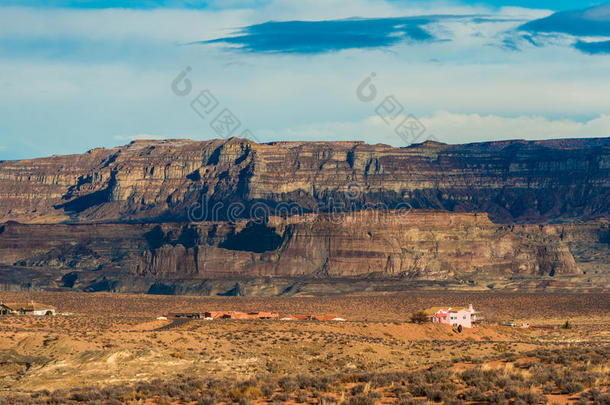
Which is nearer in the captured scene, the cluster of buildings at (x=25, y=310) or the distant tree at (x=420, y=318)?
the distant tree at (x=420, y=318)

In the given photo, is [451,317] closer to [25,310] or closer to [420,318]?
[420,318]

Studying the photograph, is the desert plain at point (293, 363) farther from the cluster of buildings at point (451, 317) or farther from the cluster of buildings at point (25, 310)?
the cluster of buildings at point (25, 310)

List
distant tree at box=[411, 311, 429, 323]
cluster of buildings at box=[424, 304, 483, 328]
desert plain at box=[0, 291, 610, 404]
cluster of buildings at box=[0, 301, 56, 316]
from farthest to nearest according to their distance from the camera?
cluster of buildings at box=[0, 301, 56, 316] → cluster of buildings at box=[424, 304, 483, 328] → distant tree at box=[411, 311, 429, 323] → desert plain at box=[0, 291, 610, 404]

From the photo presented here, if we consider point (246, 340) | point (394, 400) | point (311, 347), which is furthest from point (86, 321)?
point (394, 400)

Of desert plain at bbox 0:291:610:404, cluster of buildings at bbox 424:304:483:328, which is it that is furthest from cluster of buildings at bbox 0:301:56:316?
cluster of buildings at bbox 424:304:483:328

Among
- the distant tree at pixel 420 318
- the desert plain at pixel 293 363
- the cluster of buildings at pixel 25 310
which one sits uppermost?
the distant tree at pixel 420 318

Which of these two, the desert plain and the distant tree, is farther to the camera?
the distant tree

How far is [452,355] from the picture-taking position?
56188 millimetres

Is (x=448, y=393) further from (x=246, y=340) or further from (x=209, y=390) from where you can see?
(x=246, y=340)

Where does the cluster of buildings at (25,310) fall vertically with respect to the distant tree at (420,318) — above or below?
below

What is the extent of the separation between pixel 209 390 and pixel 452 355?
902 inches

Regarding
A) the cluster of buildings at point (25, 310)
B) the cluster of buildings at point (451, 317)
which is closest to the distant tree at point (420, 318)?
the cluster of buildings at point (451, 317)

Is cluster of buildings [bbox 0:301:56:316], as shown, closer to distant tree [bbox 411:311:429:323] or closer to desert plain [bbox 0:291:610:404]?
desert plain [bbox 0:291:610:404]

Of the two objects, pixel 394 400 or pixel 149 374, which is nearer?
pixel 394 400
